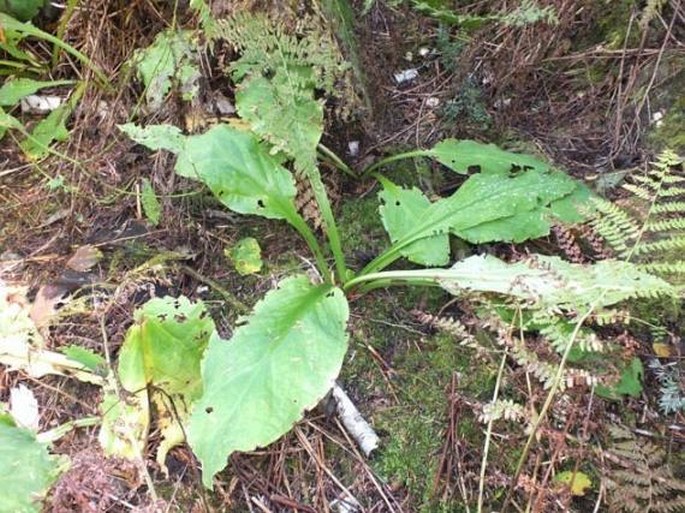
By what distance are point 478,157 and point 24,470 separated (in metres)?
1.59

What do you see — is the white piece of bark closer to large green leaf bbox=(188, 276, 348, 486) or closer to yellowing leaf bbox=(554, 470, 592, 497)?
large green leaf bbox=(188, 276, 348, 486)

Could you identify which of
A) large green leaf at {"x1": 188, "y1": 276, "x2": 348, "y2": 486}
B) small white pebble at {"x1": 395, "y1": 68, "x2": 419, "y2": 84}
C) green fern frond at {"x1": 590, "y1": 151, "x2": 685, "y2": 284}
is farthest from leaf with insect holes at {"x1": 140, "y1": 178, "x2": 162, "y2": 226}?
green fern frond at {"x1": 590, "y1": 151, "x2": 685, "y2": 284}

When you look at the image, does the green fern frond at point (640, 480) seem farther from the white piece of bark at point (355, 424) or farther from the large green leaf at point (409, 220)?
the large green leaf at point (409, 220)

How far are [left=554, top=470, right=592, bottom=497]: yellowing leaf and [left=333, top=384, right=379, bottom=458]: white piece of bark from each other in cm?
47

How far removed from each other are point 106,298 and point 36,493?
2.08 ft

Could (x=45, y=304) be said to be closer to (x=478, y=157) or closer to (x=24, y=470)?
(x=24, y=470)

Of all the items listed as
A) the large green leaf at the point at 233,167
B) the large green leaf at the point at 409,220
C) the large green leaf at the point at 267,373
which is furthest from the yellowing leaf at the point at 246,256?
the large green leaf at the point at 409,220

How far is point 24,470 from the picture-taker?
5.31 feet

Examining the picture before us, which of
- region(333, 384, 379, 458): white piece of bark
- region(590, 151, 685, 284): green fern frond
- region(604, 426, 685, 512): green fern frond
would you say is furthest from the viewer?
region(333, 384, 379, 458): white piece of bark

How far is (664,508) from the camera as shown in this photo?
143 centimetres

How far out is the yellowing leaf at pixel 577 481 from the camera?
5.16 ft

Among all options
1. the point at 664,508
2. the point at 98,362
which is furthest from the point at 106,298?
the point at 664,508

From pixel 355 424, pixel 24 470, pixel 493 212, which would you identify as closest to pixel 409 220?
pixel 493 212

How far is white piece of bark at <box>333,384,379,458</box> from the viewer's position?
1.75 meters
